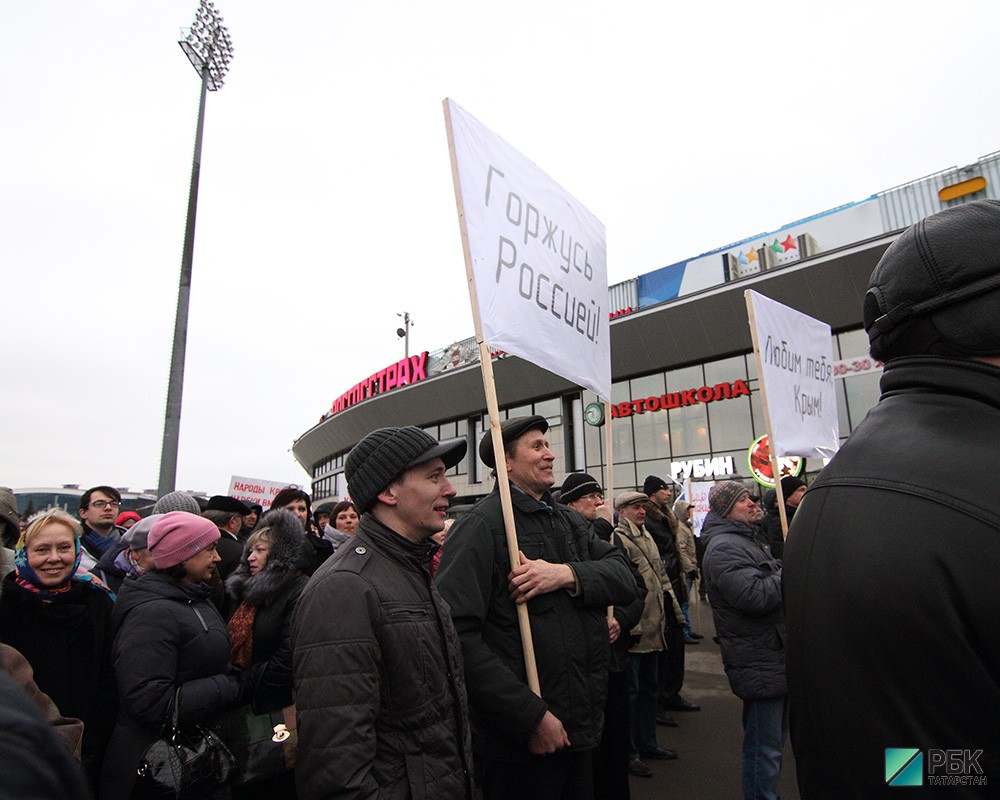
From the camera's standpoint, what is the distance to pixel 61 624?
2943 millimetres

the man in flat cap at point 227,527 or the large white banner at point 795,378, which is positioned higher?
the large white banner at point 795,378

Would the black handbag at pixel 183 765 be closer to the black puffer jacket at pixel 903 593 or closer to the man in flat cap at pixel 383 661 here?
the man in flat cap at pixel 383 661

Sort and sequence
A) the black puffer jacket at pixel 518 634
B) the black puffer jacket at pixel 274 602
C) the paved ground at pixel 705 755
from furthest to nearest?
the paved ground at pixel 705 755
the black puffer jacket at pixel 274 602
the black puffer jacket at pixel 518 634

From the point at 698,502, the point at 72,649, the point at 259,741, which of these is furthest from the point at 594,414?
the point at 72,649

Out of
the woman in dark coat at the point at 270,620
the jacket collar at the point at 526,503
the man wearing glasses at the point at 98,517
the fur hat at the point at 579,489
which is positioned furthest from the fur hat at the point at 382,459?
the man wearing glasses at the point at 98,517

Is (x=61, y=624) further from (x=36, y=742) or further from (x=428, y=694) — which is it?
(x=36, y=742)

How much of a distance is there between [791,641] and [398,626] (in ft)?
4.24

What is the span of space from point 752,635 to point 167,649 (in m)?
3.08

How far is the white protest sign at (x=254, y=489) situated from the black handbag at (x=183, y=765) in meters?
10.4

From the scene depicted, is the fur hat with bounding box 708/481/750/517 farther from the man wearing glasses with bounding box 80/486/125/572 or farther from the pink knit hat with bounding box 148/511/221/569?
the man wearing glasses with bounding box 80/486/125/572

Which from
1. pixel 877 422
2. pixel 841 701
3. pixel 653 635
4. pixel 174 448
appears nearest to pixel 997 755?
pixel 841 701

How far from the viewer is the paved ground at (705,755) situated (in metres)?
4.31

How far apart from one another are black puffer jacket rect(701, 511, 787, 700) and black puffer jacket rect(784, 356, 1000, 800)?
2709 mm

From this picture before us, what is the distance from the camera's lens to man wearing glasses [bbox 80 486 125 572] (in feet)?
16.2
